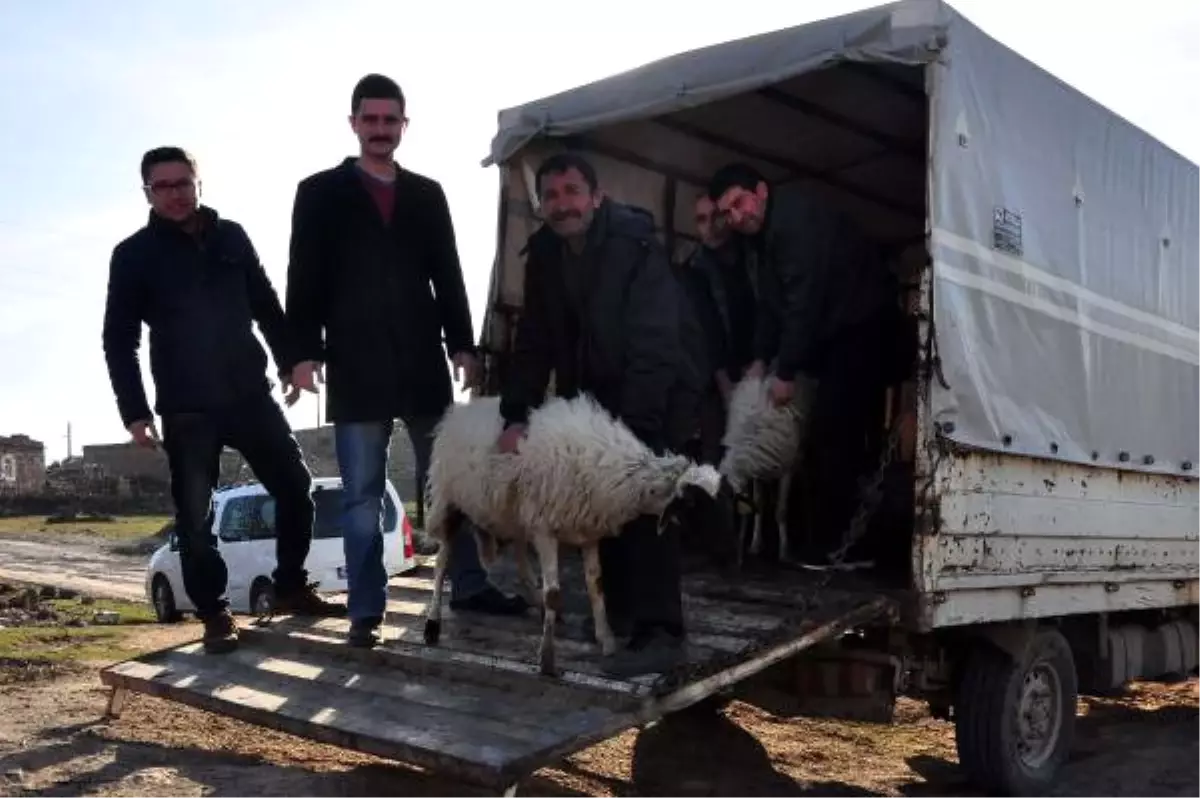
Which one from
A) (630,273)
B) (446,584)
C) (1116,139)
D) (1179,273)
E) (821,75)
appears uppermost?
(821,75)

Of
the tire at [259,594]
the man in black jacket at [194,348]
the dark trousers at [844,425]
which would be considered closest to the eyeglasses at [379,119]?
the man in black jacket at [194,348]

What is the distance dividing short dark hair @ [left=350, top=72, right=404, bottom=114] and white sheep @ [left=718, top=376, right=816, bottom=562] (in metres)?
2.42

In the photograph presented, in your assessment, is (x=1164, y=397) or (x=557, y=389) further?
(x=1164, y=397)

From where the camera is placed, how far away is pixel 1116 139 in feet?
21.9

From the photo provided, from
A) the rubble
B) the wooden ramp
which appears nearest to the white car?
the rubble

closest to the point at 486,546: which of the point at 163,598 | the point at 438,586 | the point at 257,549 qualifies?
the point at 438,586

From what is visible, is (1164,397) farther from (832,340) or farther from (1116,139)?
(832,340)

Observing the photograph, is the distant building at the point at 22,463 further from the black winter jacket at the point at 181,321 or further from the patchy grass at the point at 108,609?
the black winter jacket at the point at 181,321

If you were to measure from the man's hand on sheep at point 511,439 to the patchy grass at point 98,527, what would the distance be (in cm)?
3096

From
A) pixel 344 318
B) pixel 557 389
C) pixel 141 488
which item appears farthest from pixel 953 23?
pixel 141 488

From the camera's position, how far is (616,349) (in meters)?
4.74

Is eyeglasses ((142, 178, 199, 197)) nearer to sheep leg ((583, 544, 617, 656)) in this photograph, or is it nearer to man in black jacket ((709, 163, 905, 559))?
sheep leg ((583, 544, 617, 656))

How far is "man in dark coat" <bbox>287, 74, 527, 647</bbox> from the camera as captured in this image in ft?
16.6

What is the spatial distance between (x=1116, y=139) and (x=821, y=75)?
1.79 m
